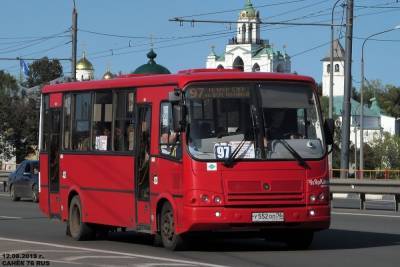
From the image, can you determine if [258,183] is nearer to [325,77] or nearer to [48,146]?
[48,146]

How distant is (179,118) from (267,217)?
1.90 metres

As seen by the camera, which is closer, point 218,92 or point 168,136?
point 218,92

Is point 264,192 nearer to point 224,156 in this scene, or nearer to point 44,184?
point 224,156

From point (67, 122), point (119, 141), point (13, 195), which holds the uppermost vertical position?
point (67, 122)

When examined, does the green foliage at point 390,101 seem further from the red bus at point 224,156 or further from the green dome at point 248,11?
the red bus at point 224,156

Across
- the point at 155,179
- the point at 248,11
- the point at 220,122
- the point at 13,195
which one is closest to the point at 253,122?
the point at 220,122

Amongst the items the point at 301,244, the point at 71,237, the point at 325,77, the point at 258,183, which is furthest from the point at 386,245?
the point at 325,77

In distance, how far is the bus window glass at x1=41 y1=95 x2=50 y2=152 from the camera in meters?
20.3

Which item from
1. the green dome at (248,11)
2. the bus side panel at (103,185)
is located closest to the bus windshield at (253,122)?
the bus side panel at (103,185)

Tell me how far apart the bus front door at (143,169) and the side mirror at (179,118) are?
1.02 meters

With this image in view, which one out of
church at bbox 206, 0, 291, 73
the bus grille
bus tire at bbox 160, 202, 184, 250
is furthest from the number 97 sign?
church at bbox 206, 0, 291, 73

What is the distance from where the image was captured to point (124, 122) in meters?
17.3

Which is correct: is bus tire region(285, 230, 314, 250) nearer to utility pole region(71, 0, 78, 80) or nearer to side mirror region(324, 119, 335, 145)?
side mirror region(324, 119, 335, 145)

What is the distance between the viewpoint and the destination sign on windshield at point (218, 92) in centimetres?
1540
